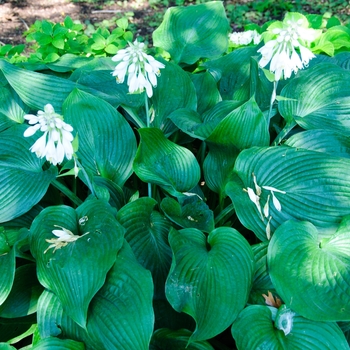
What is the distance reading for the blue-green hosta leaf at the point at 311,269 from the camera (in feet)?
5.13

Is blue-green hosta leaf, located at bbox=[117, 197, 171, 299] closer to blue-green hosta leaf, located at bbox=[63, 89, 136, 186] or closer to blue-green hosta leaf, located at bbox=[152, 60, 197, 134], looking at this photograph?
blue-green hosta leaf, located at bbox=[63, 89, 136, 186]

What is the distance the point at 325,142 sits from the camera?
6.77 ft

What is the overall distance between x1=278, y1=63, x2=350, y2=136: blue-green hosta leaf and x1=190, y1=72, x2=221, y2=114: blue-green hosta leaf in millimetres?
377

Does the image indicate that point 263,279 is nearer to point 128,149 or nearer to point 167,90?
point 128,149

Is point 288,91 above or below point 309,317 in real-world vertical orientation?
above

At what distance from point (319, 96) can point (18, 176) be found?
1529mm

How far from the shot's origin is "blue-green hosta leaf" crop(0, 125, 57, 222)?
1916mm

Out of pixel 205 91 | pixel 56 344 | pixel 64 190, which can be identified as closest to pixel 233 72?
pixel 205 91

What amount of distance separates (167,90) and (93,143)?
1.71 feet

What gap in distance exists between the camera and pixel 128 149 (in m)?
2.16

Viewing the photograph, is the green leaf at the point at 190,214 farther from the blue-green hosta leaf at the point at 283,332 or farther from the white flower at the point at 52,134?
the white flower at the point at 52,134

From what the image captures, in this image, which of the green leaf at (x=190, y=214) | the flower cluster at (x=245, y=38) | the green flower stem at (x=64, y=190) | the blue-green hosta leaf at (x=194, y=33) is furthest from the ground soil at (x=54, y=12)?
the green leaf at (x=190, y=214)

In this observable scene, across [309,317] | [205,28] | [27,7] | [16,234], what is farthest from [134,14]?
[309,317]

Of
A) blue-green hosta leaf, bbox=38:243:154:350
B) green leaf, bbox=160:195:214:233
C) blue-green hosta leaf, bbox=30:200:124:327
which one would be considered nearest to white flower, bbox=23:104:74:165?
blue-green hosta leaf, bbox=30:200:124:327
